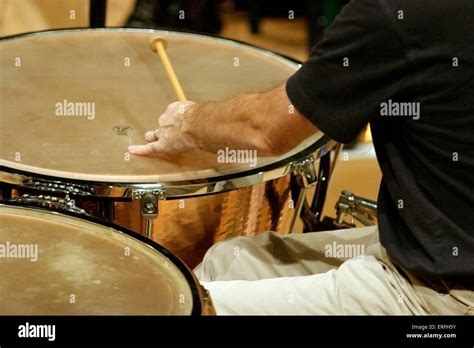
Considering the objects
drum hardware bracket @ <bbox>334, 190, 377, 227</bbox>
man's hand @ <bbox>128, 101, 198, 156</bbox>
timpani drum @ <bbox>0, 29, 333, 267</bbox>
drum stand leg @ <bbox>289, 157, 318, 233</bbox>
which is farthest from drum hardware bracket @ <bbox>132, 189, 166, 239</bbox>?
drum hardware bracket @ <bbox>334, 190, 377, 227</bbox>

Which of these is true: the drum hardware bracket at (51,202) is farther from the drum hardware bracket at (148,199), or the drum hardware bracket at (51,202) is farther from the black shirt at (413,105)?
the black shirt at (413,105)

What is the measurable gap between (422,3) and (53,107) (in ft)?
2.57

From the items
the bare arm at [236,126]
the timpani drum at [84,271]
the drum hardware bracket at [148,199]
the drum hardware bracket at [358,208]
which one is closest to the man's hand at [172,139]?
the bare arm at [236,126]

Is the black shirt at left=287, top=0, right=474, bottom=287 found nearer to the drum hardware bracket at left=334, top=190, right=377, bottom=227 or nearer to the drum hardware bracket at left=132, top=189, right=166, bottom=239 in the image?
the drum hardware bracket at left=132, top=189, right=166, bottom=239

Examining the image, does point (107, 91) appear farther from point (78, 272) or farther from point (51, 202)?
point (78, 272)

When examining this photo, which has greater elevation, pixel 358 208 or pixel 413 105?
pixel 413 105

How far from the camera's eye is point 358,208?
5.83 ft

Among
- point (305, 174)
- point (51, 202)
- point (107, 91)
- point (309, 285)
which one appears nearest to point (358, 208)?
point (305, 174)

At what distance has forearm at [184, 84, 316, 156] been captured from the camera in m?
1.34

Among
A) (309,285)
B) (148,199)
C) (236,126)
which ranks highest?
(236,126)

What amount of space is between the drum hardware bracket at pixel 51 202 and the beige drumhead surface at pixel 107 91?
89mm

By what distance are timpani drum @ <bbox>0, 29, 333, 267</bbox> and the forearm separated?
0.21 feet

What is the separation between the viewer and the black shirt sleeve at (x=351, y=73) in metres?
1.20

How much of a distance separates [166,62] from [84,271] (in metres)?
0.71
